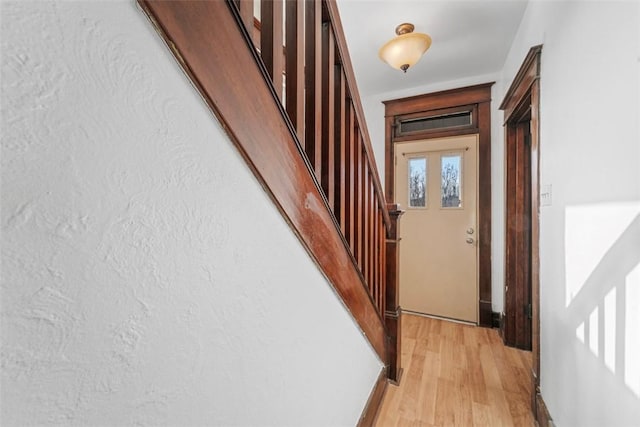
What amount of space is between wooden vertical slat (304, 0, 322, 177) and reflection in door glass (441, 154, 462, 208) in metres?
2.48

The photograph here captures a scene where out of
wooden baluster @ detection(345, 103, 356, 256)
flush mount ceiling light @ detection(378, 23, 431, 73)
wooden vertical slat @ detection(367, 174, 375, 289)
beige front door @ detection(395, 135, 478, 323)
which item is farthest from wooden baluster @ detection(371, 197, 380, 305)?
beige front door @ detection(395, 135, 478, 323)

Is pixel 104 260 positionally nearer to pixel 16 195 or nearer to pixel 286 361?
pixel 16 195

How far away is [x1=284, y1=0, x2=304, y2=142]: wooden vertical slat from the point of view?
27.9 inches

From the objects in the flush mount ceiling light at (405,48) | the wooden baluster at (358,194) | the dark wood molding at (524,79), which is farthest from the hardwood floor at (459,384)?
the flush mount ceiling light at (405,48)

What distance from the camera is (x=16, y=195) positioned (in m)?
0.27

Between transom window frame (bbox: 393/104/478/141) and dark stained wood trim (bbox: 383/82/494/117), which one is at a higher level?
dark stained wood trim (bbox: 383/82/494/117)

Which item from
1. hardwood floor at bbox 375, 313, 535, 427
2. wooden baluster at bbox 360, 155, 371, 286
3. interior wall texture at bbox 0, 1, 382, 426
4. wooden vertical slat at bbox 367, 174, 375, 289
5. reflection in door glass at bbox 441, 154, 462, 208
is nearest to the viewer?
interior wall texture at bbox 0, 1, 382, 426

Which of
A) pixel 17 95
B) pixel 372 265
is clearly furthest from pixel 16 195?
pixel 372 265

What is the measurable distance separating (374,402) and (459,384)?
2.34 feet

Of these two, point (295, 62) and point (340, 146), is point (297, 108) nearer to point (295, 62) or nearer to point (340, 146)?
point (295, 62)

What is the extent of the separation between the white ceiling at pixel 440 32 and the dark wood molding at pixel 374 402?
2351 mm

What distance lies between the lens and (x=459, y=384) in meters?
1.79

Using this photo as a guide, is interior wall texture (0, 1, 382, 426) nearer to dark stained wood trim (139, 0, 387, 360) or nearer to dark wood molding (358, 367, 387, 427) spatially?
dark stained wood trim (139, 0, 387, 360)

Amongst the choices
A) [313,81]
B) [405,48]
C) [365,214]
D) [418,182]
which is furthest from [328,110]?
[418,182]
